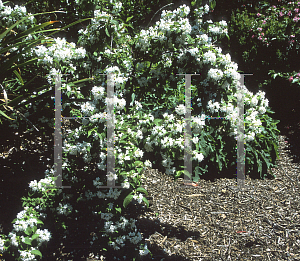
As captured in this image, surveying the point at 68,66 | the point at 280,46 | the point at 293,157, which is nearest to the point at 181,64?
the point at 68,66

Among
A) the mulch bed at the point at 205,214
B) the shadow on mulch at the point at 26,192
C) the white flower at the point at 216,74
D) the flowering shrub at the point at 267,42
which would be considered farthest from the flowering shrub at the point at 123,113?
the flowering shrub at the point at 267,42

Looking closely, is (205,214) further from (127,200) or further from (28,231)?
(28,231)

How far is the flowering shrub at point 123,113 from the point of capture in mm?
2424

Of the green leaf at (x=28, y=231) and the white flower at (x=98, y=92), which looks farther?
the white flower at (x=98, y=92)

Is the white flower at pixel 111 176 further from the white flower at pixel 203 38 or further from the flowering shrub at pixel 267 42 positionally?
the flowering shrub at pixel 267 42

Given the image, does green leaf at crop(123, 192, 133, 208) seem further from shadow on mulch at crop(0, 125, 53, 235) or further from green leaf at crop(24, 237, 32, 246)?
shadow on mulch at crop(0, 125, 53, 235)

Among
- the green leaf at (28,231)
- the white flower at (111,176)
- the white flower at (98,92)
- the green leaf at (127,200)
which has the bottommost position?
the green leaf at (28,231)

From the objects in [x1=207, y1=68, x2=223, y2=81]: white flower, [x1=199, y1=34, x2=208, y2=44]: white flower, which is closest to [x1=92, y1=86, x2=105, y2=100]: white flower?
[x1=207, y1=68, x2=223, y2=81]: white flower

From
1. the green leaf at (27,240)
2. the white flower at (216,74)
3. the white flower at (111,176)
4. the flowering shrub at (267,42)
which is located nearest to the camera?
the green leaf at (27,240)

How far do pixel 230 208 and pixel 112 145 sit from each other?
1823mm

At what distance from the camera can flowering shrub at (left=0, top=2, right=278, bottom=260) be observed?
2424 millimetres

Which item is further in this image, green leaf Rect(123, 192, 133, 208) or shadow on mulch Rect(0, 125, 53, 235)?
shadow on mulch Rect(0, 125, 53, 235)

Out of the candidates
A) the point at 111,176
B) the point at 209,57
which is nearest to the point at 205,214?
the point at 111,176

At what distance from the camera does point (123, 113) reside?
2.90 m
